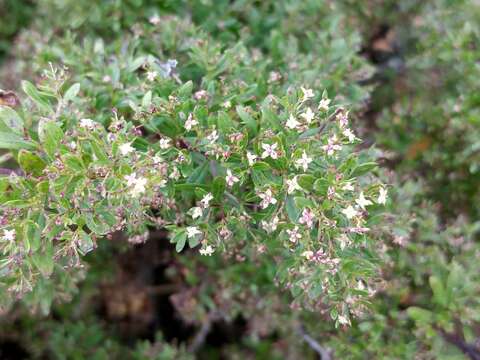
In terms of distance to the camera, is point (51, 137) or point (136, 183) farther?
point (51, 137)

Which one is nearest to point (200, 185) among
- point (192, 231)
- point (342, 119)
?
point (192, 231)

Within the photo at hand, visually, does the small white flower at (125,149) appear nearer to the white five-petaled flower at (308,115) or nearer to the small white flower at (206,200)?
the small white flower at (206,200)

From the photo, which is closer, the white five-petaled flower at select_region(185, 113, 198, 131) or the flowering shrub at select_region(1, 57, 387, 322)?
the flowering shrub at select_region(1, 57, 387, 322)

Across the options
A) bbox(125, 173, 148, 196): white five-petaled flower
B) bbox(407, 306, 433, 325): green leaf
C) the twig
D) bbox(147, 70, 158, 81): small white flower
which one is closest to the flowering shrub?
bbox(125, 173, 148, 196): white five-petaled flower

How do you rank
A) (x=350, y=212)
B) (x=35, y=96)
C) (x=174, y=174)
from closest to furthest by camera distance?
(x=350, y=212) < (x=174, y=174) < (x=35, y=96)

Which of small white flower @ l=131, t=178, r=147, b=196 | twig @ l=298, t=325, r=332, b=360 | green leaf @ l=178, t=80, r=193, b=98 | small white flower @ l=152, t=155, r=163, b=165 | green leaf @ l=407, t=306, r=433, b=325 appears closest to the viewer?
small white flower @ l=131, t=178, r=147, b=196

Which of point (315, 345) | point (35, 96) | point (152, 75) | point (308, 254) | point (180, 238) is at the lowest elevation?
point (315, 345)

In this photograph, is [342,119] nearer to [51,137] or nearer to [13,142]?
[51,137]

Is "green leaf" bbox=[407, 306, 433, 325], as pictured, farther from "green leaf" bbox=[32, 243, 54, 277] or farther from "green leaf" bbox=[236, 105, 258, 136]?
"green leaf" bbox=[32, 243, 54, 277]
